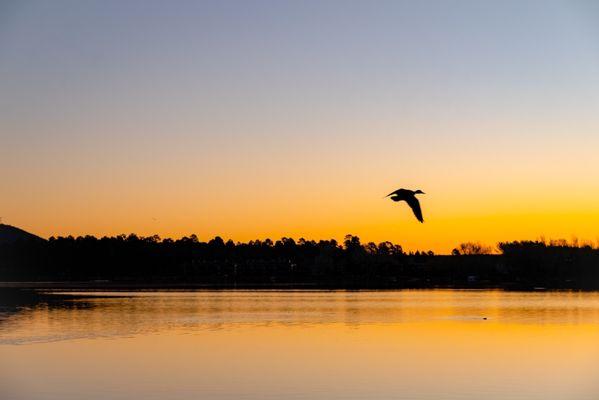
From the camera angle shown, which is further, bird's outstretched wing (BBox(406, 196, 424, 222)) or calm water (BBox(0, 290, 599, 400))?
calm water (BBox(0, 290, 599, 400))

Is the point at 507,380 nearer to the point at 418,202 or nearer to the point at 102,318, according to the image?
the point at 418,202

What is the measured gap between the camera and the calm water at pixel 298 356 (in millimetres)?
25656

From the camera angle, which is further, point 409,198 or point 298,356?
point 298,356

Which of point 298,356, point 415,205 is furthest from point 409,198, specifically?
point 298,356

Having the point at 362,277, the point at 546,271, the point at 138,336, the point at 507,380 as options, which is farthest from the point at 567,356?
the point at 362,277

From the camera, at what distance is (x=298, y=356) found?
108 ft

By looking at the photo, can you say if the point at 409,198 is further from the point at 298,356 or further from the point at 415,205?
the point at 298,356

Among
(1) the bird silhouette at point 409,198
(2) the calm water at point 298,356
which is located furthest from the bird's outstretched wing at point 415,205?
(2) the calm water at point 298,356

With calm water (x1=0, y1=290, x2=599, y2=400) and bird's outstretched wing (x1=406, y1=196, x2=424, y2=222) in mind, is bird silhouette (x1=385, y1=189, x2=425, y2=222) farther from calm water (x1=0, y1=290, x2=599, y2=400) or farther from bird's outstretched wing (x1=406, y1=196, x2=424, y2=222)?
calm water (x1=0, y1=290, x2=599, y2=400)

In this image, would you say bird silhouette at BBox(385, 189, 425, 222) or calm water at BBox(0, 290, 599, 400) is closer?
bird silhouette at BBox(385, 189, 425, 222)

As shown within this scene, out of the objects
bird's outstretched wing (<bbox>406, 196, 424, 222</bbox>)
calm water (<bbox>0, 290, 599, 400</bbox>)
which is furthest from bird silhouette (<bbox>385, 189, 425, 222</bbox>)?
calm water (<bbox>0, 290, 599, 400</bbox>)

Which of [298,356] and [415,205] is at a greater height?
[415,205]

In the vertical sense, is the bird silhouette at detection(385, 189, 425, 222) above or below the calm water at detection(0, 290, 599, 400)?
above

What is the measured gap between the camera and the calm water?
2566 cm
